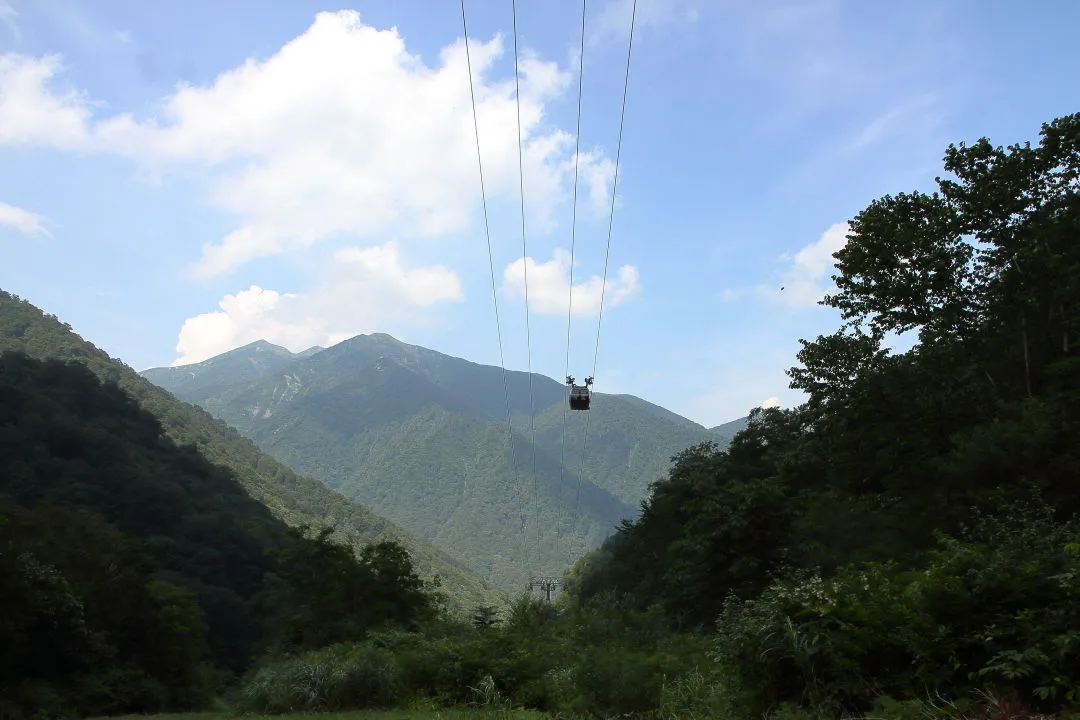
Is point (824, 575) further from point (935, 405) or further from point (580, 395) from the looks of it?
point (580, 395)

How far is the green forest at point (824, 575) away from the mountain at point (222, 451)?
3809 inches

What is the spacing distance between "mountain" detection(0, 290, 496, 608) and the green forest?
317 ft

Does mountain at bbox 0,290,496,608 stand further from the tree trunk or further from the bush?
the bush

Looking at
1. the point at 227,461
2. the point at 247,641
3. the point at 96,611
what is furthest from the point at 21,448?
the point at 227,461

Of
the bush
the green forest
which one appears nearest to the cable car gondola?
the green forest

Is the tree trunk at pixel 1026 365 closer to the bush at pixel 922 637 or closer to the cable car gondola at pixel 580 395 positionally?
the cable car gondola at pixel 580 395

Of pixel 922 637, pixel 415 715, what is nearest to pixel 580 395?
pixel 415 715

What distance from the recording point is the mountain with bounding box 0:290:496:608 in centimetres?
14612

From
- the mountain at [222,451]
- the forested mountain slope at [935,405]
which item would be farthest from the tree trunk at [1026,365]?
the mountain at [222,451]

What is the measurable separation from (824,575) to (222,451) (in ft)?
510

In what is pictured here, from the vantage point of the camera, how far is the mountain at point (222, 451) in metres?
146

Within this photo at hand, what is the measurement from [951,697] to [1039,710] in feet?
2.83

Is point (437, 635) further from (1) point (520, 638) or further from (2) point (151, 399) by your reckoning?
(2) point (151, 399)

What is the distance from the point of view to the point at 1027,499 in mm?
22500
